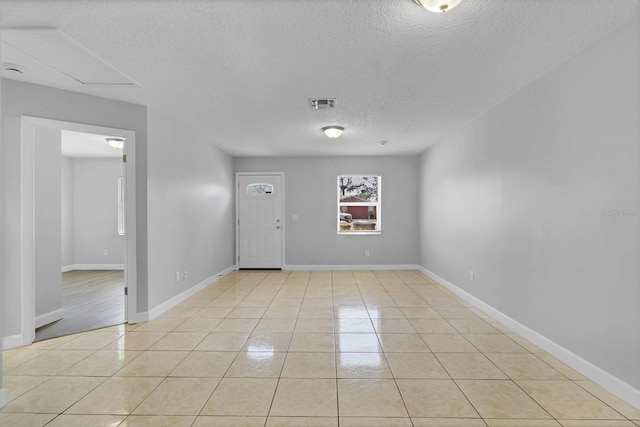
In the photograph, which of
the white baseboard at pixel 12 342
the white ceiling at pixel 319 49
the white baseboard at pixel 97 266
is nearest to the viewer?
the white ceiling at pixel 319 49

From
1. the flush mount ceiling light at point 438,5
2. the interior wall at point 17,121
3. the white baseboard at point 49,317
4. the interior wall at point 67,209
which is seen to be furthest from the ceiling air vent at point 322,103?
the interior wall at point 67,209

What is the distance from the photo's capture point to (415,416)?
1961 mm

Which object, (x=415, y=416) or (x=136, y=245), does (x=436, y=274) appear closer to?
(x=415, y=416)

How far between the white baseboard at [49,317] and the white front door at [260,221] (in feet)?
11.4

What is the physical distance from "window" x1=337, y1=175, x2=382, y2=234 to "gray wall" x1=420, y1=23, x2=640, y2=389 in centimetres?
313

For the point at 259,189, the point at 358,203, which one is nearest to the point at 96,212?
the point at 259,189

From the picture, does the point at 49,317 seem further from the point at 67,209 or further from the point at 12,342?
the point at 67,209

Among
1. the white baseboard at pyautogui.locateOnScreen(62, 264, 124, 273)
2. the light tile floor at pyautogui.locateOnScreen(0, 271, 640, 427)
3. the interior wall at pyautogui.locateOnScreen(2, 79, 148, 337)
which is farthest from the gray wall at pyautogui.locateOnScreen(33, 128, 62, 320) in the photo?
the white baseboard at pyautogui.locateOnScreen(62, 264, 124, 273)

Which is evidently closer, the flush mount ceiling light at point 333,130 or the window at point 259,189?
the flush mount ceiling light at point 333,130

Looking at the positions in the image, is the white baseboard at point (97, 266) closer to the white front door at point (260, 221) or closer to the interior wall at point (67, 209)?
the interior wall at point (67, 209)

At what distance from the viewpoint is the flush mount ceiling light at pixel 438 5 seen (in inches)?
70.3

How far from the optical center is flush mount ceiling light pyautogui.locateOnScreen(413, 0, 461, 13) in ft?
5.86

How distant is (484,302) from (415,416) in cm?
247

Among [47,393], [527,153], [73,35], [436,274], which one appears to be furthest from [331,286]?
[73,35]
